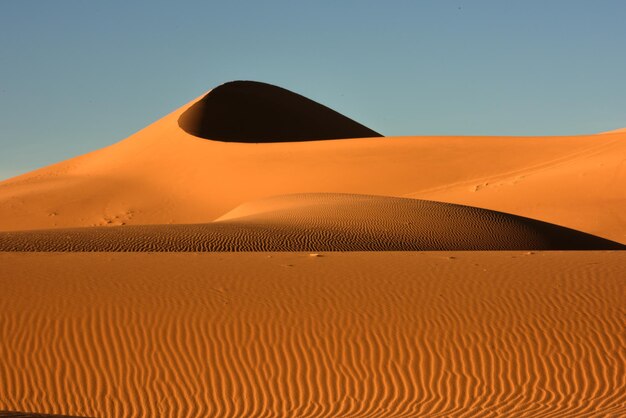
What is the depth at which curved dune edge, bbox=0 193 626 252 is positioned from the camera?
15383mm

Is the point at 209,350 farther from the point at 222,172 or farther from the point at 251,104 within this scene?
the point at 251,104

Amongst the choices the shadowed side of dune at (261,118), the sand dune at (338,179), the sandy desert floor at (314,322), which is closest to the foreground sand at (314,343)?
the sandy desert floor at (314,322)

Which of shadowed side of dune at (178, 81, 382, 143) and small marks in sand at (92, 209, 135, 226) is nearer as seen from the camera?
small marks in sand at (92, 209, 135, 226)

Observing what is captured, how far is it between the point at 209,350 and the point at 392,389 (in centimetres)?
184

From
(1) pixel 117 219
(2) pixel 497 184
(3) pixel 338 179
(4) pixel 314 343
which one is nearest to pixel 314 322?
(4) pixel 314 343

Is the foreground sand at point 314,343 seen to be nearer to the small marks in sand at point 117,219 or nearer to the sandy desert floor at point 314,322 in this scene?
the sandy desert floor at point 314,322

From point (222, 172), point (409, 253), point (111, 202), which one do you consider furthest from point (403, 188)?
point (409, 253)

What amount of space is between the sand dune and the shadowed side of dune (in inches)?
225

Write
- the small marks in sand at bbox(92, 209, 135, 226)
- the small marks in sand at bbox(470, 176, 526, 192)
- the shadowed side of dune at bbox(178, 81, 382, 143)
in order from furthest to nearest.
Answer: the shadowed side of dune at bbox(178, 81, 382, 143) → the small marks in sand at bbox(92, 209, 135, 226) → the small marks in sand at bbox(470, 176, 526, 192)

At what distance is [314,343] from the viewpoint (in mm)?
8172

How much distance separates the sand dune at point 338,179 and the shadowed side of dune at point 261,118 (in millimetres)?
5723

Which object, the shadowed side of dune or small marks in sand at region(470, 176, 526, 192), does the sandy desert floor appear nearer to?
small marks in sand at region(470, 176, 526, 192)

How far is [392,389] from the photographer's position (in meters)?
7.42

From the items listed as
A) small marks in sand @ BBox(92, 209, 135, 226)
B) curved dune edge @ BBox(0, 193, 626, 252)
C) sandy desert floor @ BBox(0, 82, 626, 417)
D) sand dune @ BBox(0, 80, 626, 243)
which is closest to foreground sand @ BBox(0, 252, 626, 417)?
sandy desert floor @ BBox(0, 82, 626, 417)
